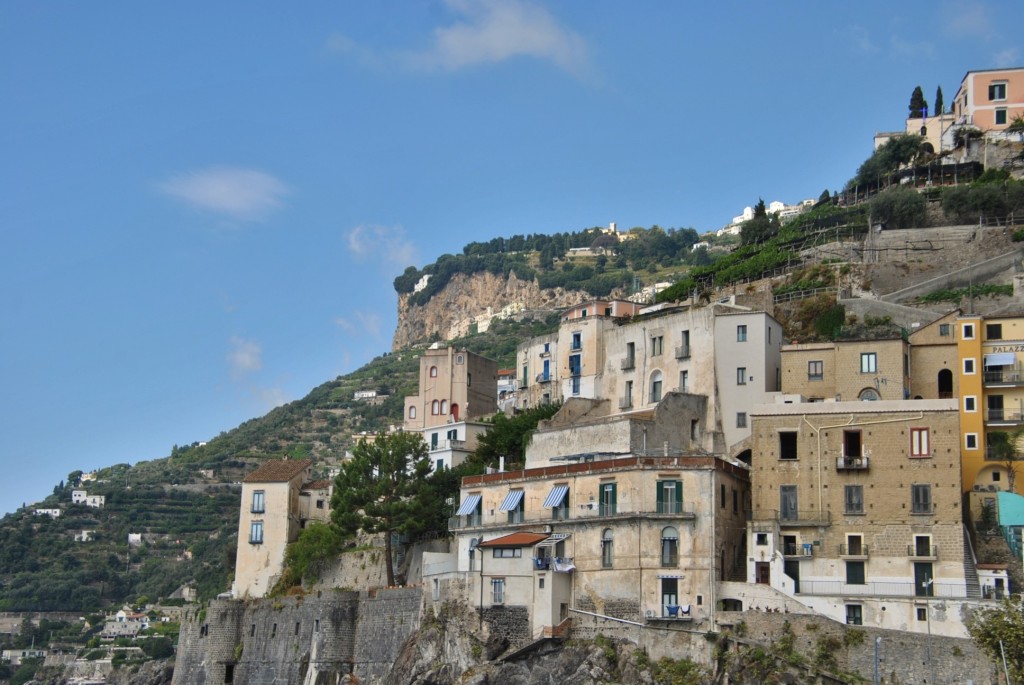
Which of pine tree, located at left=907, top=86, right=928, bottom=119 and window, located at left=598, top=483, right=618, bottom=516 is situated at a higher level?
pine tree, located at left=907, top=86, right=928, bottom=119

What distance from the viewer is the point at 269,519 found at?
80.8 metres

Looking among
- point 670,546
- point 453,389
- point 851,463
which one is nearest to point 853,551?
point 851,463

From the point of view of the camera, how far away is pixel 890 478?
175ft

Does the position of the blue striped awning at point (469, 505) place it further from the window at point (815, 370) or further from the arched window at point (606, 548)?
the window at point (815, 370)

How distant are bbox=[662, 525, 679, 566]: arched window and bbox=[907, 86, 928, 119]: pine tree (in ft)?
190

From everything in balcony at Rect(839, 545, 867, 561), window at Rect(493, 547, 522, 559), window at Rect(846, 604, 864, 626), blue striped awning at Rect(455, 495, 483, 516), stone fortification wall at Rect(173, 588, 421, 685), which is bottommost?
stone fortification wall at Rect(173, 588, 421, 685)

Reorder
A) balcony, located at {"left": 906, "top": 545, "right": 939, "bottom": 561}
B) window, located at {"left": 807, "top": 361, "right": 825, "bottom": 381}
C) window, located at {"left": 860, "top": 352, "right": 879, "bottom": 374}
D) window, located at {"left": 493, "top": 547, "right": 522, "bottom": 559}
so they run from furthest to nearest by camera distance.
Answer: window, located at {"left": 807, "top": 361, "right": 825, "bottom": 381} → window, located at {"left": 860, "top": 352, "right": 879, "bottom": 374} → window, located at {"left": 493, "top": 547, "right": 522, "bottom": 559} → balcony, located at {"left": 906, "top": 545, "right": 939, "bottom": 561}

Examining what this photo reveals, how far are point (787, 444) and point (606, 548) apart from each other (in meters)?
8.57

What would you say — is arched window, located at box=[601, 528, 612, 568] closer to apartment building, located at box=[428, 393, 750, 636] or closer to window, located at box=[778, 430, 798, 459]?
apartment building, located at box=[428, 393, 750, 636]

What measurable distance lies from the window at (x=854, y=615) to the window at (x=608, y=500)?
33.8 feet

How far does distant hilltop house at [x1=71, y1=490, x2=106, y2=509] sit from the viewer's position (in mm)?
178500

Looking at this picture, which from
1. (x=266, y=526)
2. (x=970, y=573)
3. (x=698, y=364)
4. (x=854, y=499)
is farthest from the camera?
(x=266, y=526)

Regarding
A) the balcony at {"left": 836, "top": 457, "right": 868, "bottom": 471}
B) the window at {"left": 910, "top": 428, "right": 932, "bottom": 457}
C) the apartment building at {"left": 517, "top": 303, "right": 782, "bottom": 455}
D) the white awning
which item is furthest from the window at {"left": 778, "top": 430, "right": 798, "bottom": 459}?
the white awning

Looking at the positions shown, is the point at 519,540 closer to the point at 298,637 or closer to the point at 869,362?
the point at 869,362
